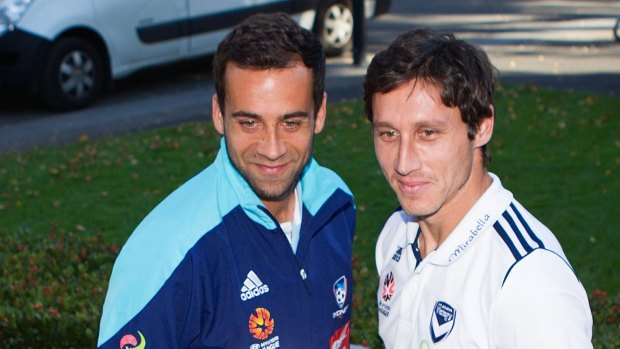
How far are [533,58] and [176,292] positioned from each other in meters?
13.4

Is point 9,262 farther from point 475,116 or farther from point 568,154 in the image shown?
point 568,154

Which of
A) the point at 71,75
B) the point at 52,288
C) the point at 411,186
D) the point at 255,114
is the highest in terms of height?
the point at 255,114

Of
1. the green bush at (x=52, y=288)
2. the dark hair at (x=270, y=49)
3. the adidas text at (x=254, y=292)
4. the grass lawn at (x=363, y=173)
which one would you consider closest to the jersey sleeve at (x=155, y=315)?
the adidas text at (x=254, y=292)

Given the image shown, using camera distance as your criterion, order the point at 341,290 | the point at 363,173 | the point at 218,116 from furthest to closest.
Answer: the point at 363,173 < the point at 341,290 < the point at 218,116

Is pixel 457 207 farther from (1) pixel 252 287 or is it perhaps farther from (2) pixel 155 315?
(2) pixel 155 315

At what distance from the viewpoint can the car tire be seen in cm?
1579

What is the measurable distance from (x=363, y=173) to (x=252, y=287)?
6.49 metres

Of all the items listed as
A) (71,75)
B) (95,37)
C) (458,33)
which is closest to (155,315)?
(71,75)

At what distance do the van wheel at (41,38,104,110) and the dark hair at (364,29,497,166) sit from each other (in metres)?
10.4

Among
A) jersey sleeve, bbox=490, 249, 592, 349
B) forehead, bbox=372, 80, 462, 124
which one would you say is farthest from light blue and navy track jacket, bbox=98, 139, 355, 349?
jersey sleeve, bbox=490, 249, 592, 349

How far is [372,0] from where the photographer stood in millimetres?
17156

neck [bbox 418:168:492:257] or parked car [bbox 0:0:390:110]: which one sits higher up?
neck [bbox 418:168:492:257]

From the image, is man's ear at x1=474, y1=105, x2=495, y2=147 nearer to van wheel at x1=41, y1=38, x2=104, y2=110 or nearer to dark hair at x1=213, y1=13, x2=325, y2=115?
dark hair at x1=213, y1=13, x2=325, y2=115

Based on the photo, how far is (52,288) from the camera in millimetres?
5973
